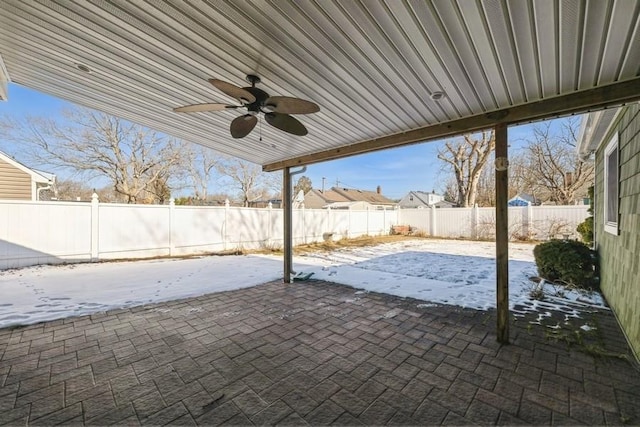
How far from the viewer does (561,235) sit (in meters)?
10.2

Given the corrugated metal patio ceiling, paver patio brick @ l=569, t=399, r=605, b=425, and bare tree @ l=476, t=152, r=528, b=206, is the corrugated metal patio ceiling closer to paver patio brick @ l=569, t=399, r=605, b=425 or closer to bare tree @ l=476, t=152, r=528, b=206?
paver patio brick @ l=569, t=399, r=605, b=425

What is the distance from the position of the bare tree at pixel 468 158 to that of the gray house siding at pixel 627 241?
423 inches

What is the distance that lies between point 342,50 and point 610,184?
14.6ft

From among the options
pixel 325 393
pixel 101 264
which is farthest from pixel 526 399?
pixel 101 264

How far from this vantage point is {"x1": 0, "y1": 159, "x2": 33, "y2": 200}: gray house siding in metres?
7.62

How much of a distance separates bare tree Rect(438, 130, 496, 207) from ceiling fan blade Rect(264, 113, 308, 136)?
44.1 feet

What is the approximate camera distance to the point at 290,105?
2312mm


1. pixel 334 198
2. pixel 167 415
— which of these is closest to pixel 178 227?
pixel 167 415

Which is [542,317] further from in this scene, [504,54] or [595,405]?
[504,54]

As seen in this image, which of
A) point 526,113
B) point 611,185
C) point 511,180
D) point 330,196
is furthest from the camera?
point 330,196

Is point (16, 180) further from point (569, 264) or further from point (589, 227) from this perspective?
point (589, 227)

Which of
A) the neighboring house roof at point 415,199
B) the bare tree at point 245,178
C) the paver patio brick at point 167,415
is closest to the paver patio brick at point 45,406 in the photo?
the paver patio brick at point 167,415

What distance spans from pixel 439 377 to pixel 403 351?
0.42 meters

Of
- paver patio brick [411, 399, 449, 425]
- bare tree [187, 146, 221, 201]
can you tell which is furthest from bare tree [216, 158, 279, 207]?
paver patio brick [411, 399, 449, 425]
